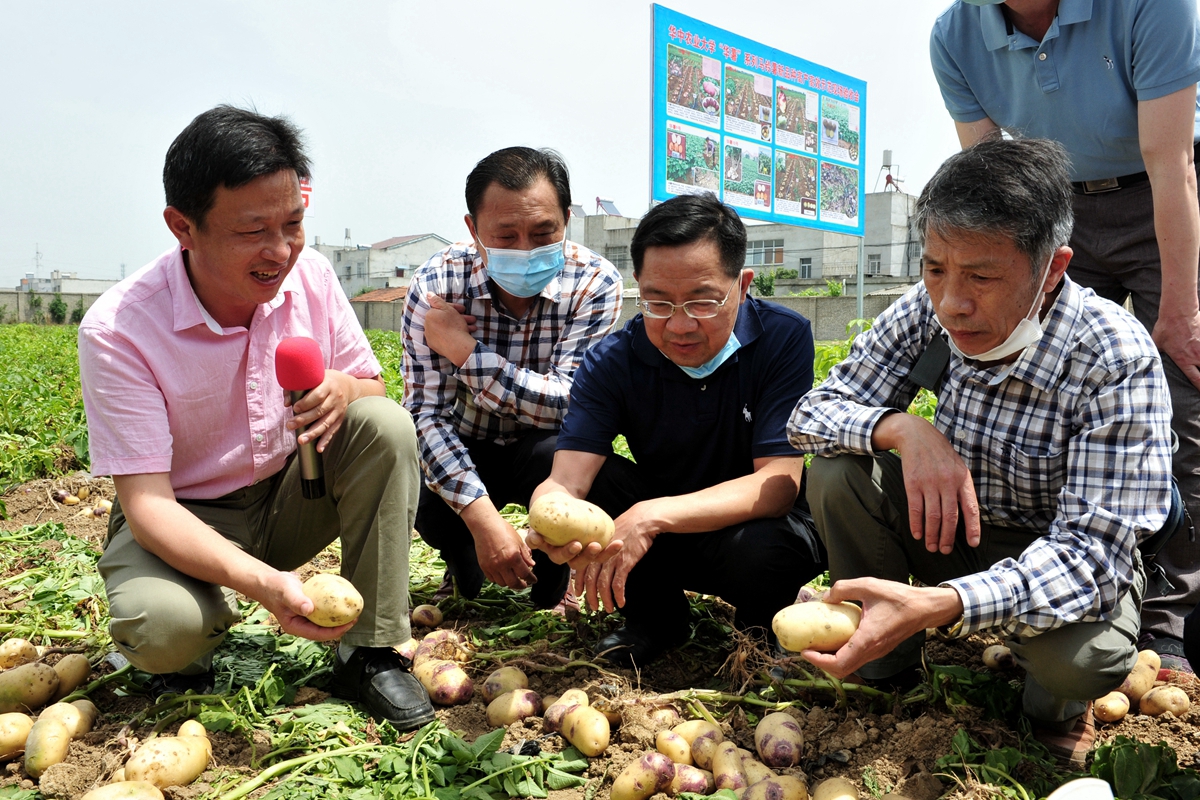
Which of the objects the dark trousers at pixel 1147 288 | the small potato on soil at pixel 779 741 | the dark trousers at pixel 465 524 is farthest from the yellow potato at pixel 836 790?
the dark trousers at pixel 465 524

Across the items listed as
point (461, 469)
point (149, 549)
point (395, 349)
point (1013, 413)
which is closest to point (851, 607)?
point (1013, 413)

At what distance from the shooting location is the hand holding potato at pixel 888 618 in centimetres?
182

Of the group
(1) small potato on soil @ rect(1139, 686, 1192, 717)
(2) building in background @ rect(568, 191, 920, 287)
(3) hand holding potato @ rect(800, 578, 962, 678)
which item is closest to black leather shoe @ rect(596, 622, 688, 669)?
(3) hand holding potato @ rect(800, 578, 962, 678)

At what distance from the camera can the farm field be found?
6.45 feet

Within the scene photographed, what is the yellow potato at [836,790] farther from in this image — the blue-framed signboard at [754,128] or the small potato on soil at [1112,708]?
the blue-framed signboard at [754,128]

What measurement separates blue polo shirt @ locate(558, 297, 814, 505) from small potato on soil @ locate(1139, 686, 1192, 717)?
1.04 m

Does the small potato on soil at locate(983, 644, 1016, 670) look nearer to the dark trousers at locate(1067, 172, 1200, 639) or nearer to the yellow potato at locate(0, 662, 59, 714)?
the dark trousers at locate(1067, 172, 1200, 639)

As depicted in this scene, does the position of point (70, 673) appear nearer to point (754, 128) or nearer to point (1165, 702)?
point (1165, 702)

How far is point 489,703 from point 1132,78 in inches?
102

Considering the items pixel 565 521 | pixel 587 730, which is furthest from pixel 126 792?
pixel 565 521

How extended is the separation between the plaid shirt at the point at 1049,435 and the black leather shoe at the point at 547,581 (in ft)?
3.69

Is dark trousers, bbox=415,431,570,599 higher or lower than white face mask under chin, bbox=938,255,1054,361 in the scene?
lower

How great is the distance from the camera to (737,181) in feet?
25.7

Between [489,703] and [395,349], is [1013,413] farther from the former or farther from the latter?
[395,349]
